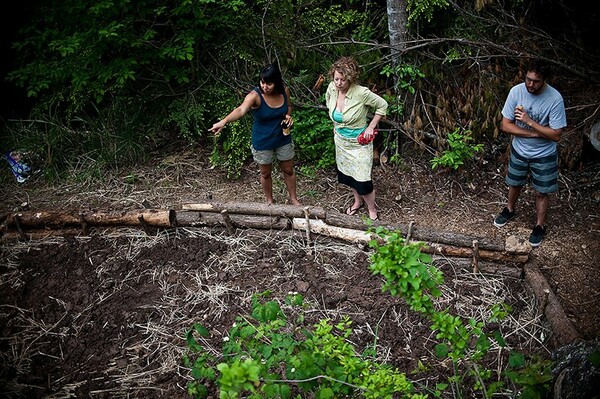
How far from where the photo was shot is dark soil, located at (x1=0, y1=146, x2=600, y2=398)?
13.1 ft

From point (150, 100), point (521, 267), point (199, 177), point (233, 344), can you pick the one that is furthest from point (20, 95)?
point (521, 267)

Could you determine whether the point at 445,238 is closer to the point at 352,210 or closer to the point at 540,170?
the point at 540,170

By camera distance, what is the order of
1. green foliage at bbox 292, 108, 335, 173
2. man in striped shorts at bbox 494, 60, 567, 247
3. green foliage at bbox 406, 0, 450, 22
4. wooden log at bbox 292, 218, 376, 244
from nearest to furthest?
man in striped shorts at bbox 494, 60, 567, 247
wooden log at bbox 292, 218, 376, 244
green foliage at bbox 406, 0, 450, 22
green foliage at bbox 292, 108, 335, 173

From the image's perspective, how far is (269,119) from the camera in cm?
507

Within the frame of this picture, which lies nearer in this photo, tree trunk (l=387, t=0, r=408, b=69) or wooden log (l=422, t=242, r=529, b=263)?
wooden log (l=422, t=242, r=529, b=263)

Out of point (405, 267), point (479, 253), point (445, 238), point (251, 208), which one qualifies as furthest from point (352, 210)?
point (405, 267)

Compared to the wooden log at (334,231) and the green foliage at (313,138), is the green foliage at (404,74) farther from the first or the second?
the wooden log at (334,231)

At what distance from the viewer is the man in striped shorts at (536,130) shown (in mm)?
4363

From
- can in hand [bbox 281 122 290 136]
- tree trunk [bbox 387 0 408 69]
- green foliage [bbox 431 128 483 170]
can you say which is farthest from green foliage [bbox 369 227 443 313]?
tree trunk [bbox 387 0 408 69]

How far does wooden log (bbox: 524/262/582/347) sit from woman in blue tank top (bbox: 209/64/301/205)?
2.48 m

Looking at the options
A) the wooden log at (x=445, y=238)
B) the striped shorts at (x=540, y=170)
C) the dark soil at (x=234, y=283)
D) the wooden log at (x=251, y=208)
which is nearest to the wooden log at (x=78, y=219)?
the dark soil at (x=234, y=283)

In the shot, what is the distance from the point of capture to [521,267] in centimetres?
453

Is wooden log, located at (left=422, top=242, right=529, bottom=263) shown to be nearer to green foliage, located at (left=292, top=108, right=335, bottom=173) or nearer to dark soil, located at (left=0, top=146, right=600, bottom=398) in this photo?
dark soil, located at (left=0, top=146, right=600, bottom=398)

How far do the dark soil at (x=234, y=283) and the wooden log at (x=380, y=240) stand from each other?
0.08m
